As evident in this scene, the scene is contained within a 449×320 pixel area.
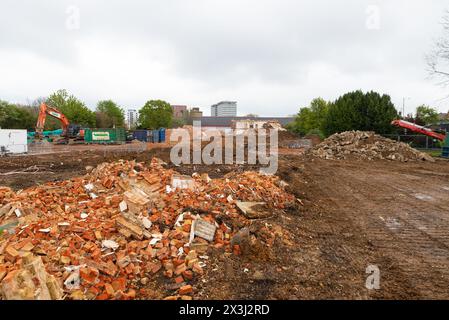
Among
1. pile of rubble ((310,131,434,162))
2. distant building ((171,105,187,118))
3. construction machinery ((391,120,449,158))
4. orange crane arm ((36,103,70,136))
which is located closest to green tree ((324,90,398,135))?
construction machinery ((391,120,449,158))

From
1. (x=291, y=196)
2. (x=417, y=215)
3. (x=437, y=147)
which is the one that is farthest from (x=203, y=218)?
(x=437, y=147)

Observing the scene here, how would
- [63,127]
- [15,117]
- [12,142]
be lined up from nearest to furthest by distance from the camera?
[12,142], [63,127], [15,117]

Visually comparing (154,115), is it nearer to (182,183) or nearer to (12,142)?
(12,142)

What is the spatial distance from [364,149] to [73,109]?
151ft

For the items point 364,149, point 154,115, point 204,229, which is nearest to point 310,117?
point 364,149

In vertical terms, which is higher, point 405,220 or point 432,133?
point 432,133

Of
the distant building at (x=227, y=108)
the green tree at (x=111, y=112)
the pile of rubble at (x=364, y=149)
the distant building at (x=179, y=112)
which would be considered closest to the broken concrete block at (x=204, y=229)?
the pile of rubble at (x=364, y=149)

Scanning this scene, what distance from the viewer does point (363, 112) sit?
1182 inches

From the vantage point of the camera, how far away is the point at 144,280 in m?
3.76

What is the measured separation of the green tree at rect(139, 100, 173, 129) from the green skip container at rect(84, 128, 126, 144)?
2514cm

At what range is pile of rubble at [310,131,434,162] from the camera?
63.0 ft

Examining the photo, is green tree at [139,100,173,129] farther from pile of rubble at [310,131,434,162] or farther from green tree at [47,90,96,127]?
pile of rubble at [310,131,434,162]

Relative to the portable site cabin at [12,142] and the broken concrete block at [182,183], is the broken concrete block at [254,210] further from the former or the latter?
the portable site cabin at [12,142]

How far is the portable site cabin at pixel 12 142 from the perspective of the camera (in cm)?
2075
